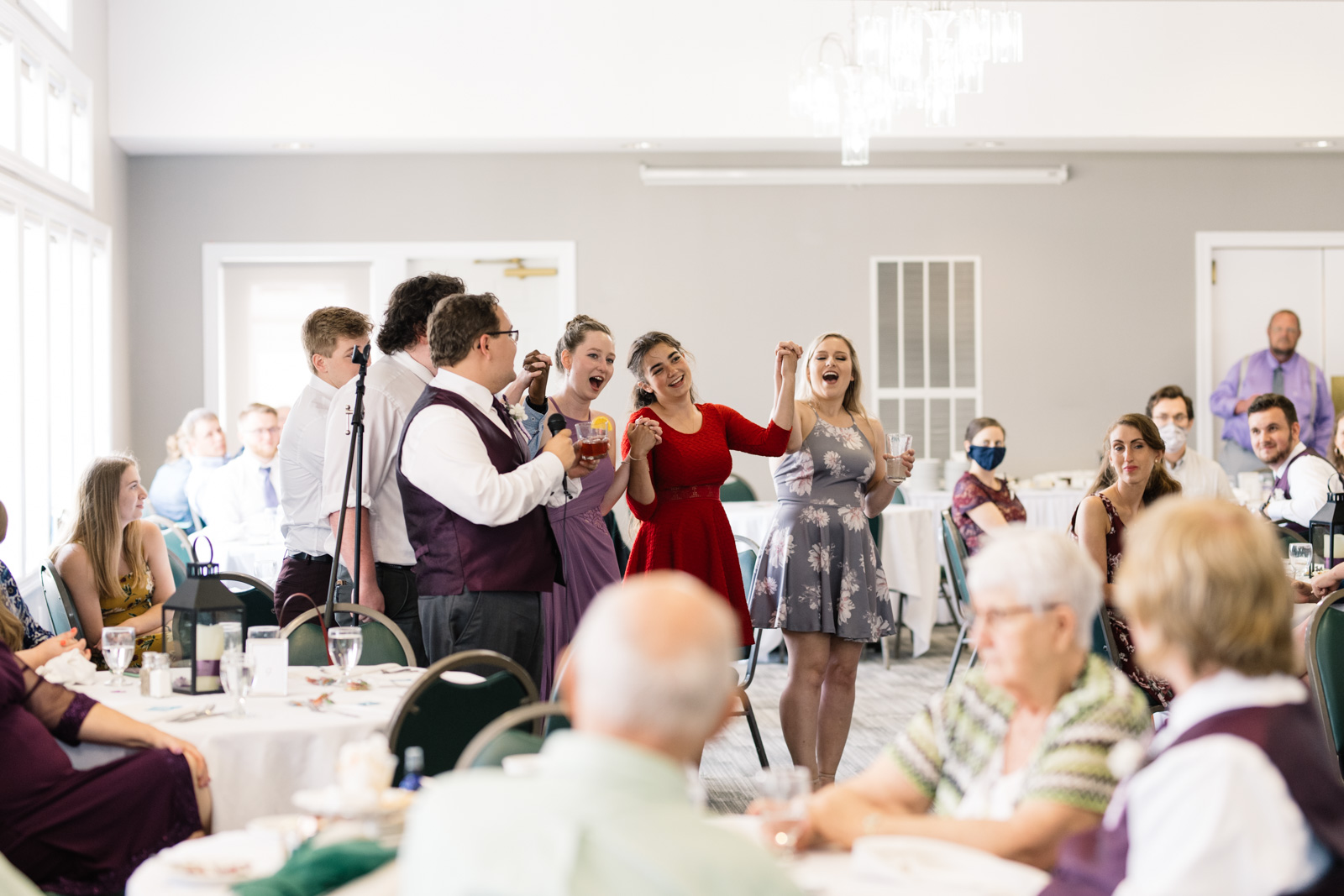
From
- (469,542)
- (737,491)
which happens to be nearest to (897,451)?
(469,542)

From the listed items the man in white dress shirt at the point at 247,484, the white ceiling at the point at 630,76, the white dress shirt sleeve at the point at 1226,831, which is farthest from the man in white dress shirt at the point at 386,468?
the white ceiling at the point at 630,76

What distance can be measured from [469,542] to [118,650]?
32.7 inches

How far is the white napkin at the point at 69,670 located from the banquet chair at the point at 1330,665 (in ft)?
9.86

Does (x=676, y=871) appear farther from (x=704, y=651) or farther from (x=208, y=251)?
(x=208, y=251)

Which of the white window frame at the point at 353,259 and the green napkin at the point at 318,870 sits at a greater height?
the white window frame at the point at 353,259

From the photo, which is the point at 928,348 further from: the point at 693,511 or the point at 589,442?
the point at 589,442

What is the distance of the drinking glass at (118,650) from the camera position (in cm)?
273

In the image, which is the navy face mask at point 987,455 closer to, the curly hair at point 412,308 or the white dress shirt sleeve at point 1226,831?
the curly hair at point 412,308

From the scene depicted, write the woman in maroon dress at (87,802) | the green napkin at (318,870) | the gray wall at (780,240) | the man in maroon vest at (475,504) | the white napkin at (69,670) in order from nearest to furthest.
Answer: the green napkin at (318,870), the woman in maroon dress at (87,802), the white napkin at (69,670), the man in maroon vest at (475,504), the gray wall at (780,240)

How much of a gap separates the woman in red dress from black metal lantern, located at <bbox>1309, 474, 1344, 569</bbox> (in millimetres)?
1919

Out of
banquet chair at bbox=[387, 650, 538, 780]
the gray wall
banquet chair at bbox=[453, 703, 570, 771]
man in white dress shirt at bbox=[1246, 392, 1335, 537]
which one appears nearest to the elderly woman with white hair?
banquet chair at bbox=[453, 703, 570, 771]

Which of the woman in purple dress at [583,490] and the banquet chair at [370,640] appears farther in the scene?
the woman in purple dress at [583,490]

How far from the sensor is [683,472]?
371 cm

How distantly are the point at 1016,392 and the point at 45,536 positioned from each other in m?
6.22
